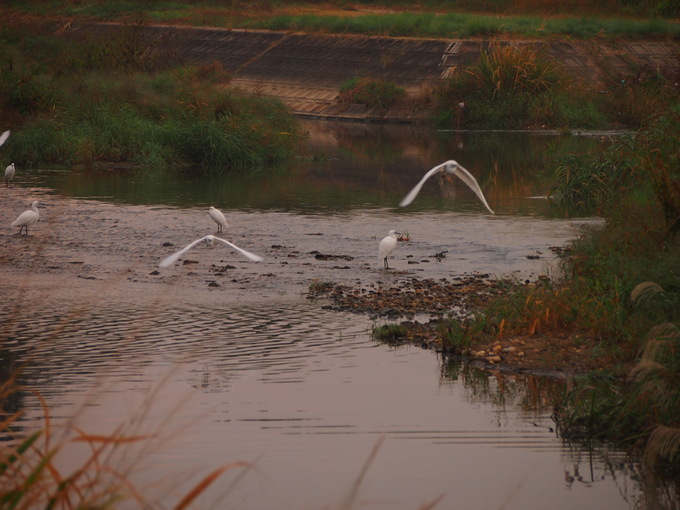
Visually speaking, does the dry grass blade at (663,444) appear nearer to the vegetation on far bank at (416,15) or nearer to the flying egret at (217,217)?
the flying egret at (217,217)

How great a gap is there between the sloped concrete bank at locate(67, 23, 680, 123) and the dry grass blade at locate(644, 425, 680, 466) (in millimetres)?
32617

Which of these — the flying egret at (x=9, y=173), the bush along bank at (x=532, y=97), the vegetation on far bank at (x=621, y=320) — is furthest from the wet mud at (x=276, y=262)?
the bush along bank at (x=532, y=97)

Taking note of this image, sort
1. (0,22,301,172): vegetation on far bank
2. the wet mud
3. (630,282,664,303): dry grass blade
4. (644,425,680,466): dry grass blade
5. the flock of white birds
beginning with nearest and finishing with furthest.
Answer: (644,425,680,466): dry grass blade, (630,282,664,303): dry grass blade, the flock of white birds, the wet mud, (0,22,301,172): vegetation on far bank

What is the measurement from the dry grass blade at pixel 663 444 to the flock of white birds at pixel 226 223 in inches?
169

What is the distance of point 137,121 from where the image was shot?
92.7ft

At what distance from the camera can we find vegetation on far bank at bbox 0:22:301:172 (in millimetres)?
27609

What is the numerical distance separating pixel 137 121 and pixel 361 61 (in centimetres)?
1805

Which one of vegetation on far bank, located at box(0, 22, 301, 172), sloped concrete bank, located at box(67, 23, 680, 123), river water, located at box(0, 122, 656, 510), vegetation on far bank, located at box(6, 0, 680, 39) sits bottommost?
river water, located at box(0, 122, 656, 510)

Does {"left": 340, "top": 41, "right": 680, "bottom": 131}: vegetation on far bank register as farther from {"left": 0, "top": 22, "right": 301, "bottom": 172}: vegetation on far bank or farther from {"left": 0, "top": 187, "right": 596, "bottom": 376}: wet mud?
{"left": 0, "top": 187, "right": 596, "bottom": 376}: wet mud

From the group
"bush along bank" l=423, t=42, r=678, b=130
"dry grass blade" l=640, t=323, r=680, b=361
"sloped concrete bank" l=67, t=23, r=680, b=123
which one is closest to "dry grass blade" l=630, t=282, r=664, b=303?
"dry grass blade" l=640, t=323, r=680, b=361

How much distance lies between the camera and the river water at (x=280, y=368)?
8.15m

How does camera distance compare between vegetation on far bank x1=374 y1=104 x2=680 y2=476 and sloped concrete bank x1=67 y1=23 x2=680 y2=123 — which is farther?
sloped concrete bank x1=67 y1=23 x2=680 y2=123

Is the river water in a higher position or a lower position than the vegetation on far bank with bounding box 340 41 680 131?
lower

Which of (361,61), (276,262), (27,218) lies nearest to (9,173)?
(27,218)
